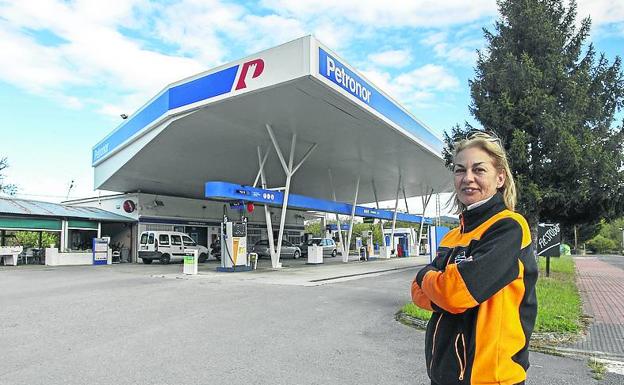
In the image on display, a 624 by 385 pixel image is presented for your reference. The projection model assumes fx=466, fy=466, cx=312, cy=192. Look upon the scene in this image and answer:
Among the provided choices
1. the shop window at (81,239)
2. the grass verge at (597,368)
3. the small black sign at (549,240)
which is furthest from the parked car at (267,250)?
the grass verge at (597,368)

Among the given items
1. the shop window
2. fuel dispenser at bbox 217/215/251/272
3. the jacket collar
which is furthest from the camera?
the shop window

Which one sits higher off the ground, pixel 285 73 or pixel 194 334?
pixel 285 73

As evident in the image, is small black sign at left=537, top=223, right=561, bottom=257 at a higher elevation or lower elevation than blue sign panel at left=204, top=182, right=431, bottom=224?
lower

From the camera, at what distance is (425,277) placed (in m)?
1.99

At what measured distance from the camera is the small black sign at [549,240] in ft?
44.0

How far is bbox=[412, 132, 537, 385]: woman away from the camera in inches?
69.5

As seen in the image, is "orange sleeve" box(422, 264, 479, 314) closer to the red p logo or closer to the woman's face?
the woman's face

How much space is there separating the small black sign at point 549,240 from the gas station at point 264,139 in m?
7.38

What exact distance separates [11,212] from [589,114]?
83.1 ft

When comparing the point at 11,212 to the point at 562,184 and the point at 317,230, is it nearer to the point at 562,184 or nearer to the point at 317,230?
the point at 562,184

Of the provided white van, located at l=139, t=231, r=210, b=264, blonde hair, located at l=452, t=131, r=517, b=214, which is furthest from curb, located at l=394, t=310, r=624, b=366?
white van, located at l=139, t=231, r=210, b=264

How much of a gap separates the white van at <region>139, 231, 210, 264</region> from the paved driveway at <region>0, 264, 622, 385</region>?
1462cm

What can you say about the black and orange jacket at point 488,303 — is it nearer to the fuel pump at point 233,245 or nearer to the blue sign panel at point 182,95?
the blue sign panel at point 182,95

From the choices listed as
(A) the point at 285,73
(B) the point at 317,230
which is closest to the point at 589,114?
(A) the point at 285,73
